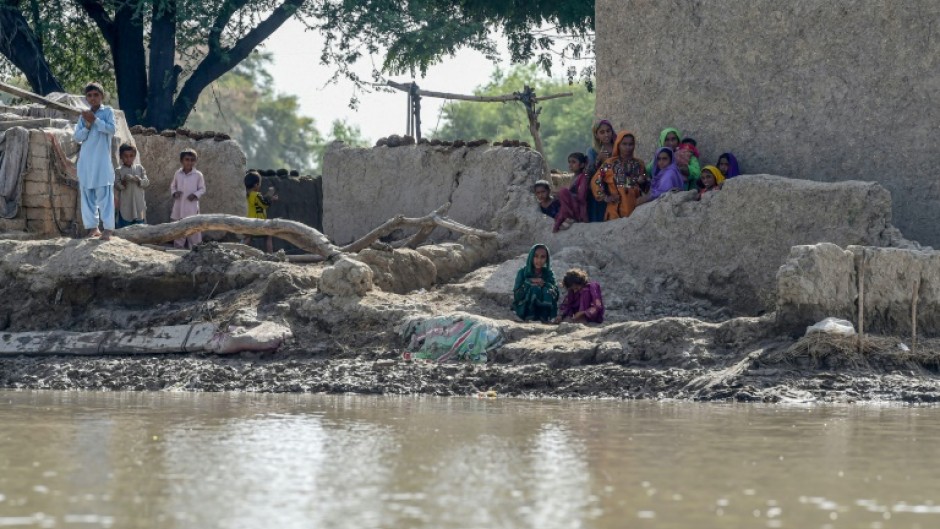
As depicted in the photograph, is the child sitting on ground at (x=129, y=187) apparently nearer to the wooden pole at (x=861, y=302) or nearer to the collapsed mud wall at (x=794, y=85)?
the collapsed mud wall at (x=794, y=85)

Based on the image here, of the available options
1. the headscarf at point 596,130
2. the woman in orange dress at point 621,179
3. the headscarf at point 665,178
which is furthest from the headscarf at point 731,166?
the headscarf at point 596,130

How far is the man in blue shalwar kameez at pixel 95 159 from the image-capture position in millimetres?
12227

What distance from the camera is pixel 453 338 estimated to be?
10.8m

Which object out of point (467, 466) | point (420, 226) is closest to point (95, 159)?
point (420, 226)

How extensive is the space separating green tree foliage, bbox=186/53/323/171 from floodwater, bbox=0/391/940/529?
47.6 meters

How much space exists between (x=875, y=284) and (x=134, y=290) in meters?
5.47

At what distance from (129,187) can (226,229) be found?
4.44 ft

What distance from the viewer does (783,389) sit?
9586 mm

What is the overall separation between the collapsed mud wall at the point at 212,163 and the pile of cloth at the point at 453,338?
4.50m

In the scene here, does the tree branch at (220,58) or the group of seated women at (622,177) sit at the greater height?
the tree branch at (220,58)

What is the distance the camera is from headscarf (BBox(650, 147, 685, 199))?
12.5 meters

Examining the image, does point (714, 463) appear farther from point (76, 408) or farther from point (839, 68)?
Result: point (839, 68)

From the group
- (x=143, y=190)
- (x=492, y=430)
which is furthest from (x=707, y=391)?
(x=143, y=190)

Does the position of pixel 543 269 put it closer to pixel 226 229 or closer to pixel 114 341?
pixel 226 229
